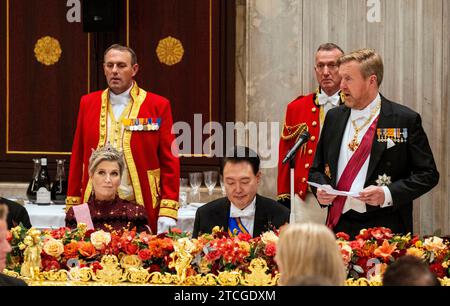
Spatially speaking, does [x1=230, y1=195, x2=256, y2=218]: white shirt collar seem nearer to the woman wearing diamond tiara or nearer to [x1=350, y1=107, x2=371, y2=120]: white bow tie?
the woman wearing diamond tiara

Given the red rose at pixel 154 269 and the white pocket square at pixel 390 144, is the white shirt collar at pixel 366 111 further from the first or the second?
the red rose at pixel 154 269

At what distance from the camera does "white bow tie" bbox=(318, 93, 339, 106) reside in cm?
568

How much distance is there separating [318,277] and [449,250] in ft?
5.31

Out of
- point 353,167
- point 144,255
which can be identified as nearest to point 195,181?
point 353,167

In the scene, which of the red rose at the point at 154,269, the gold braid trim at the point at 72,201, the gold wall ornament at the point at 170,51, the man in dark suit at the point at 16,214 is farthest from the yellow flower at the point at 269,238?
the gold wall ornament at the point at 170,51

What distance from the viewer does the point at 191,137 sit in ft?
25.1

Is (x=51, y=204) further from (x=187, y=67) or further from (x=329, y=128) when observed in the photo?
(x=329, y=128)

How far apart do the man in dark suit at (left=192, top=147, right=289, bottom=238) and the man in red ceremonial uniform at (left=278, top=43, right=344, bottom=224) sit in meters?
0.93

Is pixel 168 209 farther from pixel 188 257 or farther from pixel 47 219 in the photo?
pixel 188 257

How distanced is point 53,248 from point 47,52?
4.08m

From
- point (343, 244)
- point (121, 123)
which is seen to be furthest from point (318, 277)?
point (121, 123)

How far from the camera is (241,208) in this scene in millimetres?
4715

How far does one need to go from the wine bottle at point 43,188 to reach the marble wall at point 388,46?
162 centimetres

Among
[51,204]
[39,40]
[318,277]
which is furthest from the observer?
[39,40]
